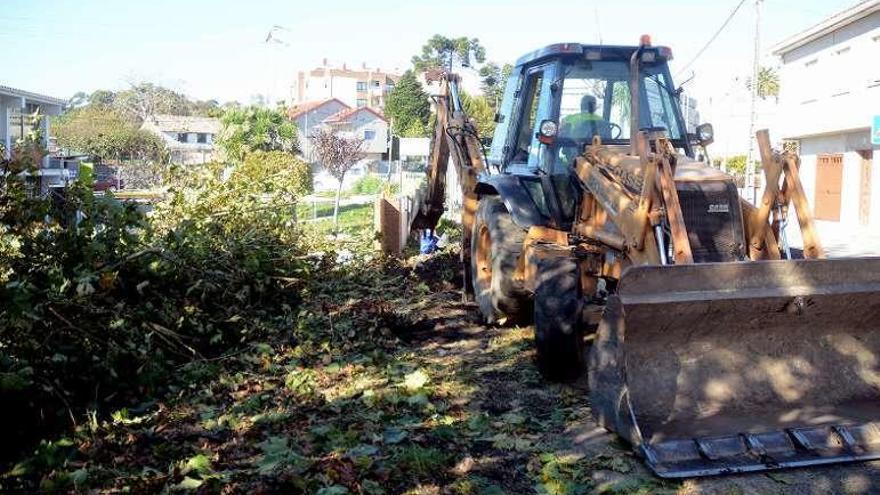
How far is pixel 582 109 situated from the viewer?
757 centimetres

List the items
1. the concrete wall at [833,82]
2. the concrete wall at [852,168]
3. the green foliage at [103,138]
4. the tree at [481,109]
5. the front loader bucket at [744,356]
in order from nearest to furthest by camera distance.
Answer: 1. the front loader bucket at [744,356]
2. the concrete wall at [833,82]
3. the concrete wall at [852,168]
4. the tree at [481,109]
5. the green foliage at [103,138]

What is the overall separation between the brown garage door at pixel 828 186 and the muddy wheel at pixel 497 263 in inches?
854

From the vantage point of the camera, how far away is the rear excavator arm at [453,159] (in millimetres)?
9406

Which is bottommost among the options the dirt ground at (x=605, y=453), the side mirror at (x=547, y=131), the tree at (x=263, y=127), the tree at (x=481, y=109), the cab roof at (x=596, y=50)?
the dirt ground at (x=605, y=453)

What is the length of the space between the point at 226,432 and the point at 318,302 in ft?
12.8

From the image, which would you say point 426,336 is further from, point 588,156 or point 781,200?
point 781,200

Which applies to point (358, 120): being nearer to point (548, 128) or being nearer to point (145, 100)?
point (145, 100)

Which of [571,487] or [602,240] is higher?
[602,240]

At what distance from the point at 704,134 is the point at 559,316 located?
2772 millimetres

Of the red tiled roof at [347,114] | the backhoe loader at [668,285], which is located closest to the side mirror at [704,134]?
the backhoe loader at [668,285]

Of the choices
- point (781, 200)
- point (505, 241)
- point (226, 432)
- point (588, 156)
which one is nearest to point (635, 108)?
point (588, 156)

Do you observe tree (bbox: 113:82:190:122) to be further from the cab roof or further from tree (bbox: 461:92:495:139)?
the cab roof

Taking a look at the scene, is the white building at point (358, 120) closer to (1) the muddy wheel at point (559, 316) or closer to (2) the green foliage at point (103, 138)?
(2) the green foliage at point (103, 138)

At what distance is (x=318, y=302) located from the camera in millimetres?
9359
